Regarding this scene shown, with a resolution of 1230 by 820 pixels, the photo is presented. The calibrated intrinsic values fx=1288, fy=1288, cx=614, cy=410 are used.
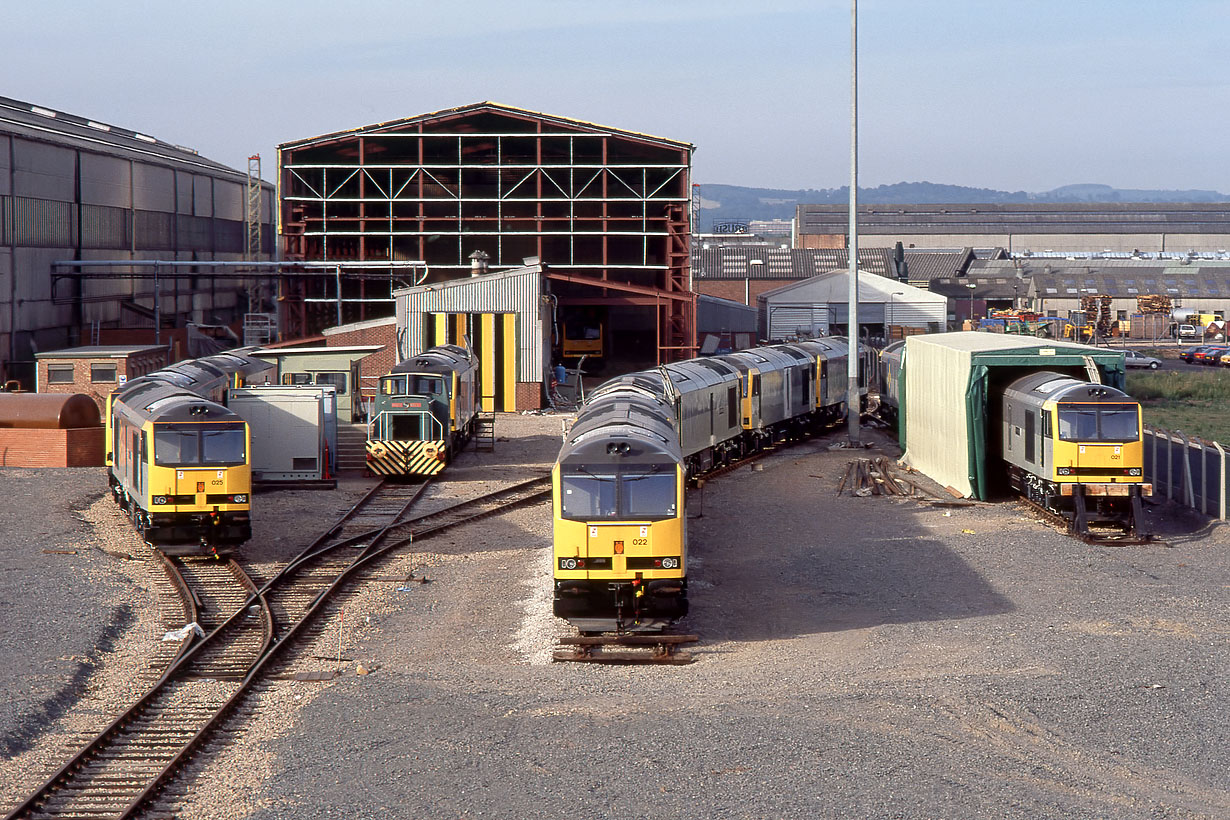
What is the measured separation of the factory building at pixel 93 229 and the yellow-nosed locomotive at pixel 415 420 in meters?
20.0

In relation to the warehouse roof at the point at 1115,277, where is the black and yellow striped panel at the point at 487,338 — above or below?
below

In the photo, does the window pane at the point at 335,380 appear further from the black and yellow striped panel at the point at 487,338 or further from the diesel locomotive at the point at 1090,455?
the diesel locomotive at the point at 1090,455

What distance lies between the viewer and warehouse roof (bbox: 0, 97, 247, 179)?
50.6 meters

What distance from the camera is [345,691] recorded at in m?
15.1

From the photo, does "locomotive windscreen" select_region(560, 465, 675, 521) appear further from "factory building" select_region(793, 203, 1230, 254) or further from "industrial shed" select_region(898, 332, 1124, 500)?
"factory building" select_region(793, 203, 1230, 254)

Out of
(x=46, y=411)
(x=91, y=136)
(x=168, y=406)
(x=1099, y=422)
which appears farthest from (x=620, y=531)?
(x=91, y=136)

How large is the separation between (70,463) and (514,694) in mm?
23457

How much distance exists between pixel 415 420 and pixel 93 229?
92.2 feet

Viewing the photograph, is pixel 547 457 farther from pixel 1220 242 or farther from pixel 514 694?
pixel 1220 242

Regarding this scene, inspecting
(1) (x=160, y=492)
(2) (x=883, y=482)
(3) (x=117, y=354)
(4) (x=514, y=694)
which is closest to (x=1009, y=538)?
(2) (x=883, y=482)

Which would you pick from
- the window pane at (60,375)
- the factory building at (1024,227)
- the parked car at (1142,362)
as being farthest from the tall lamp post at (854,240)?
the factory building at (1024,227)

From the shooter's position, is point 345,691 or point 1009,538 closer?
point 345,691

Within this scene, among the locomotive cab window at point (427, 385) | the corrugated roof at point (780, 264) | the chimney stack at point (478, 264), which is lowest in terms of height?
the locomotive cab window at point (427, 385)

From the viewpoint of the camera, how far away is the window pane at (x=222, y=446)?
22562 millimetres
